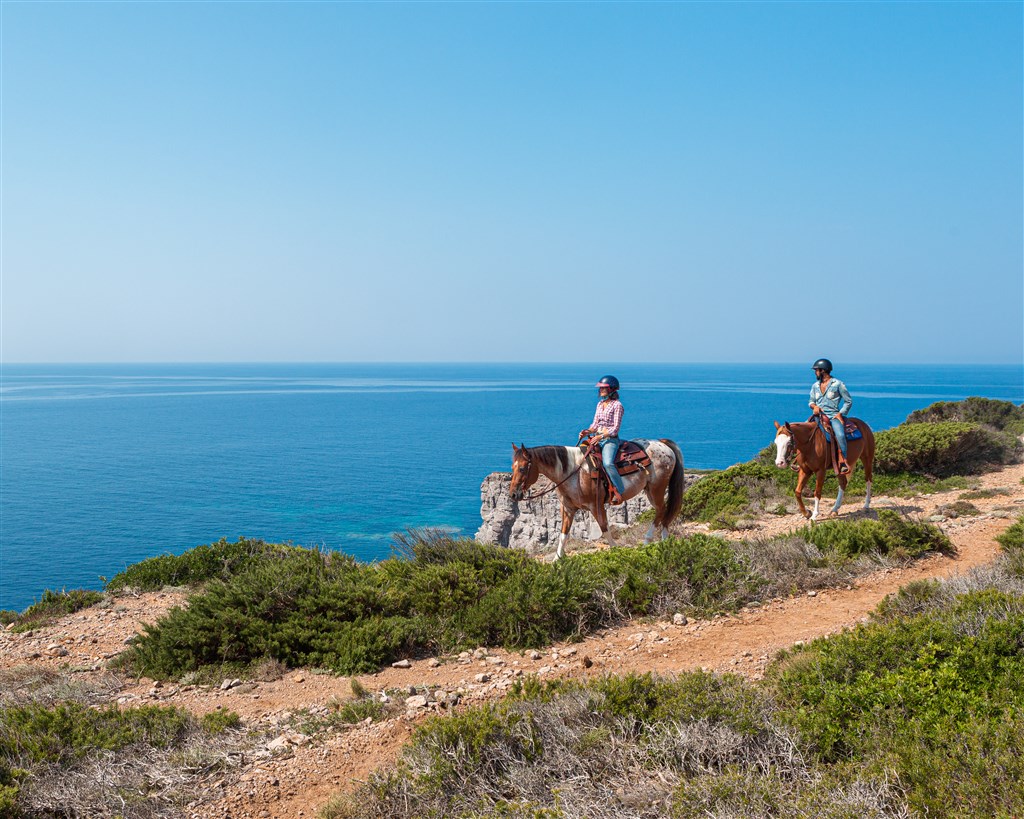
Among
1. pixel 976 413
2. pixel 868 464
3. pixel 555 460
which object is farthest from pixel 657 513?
pixel 976 413

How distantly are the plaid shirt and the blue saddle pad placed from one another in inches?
219

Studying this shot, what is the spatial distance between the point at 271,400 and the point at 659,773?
170813 mm

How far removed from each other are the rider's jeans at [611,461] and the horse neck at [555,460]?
489mm

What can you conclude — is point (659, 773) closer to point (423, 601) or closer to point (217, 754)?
point (217, 754)

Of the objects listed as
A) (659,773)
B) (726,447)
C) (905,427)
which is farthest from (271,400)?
(659,773)

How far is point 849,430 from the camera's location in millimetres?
14500

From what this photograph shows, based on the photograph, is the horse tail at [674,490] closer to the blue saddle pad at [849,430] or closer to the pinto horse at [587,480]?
the pinto horse at [587,480]

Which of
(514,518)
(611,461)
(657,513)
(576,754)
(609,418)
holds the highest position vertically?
(609,418)

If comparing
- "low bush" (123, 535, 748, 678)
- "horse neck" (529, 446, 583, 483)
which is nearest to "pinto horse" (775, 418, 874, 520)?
"horse neck" (529, 446, 583, 483)

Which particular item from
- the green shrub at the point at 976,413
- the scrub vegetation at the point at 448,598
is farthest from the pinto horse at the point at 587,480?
the green shrub at the point at 976,413

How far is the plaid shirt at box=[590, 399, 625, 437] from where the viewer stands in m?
11.8

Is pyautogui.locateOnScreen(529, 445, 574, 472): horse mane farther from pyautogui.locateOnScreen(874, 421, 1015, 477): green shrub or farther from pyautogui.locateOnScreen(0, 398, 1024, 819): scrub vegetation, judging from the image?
pyautogui.locateOnScreen(874, 421, 1015, 477): green shrub

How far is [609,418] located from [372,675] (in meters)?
6.46

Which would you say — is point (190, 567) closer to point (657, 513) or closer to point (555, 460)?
point (555, 460)
